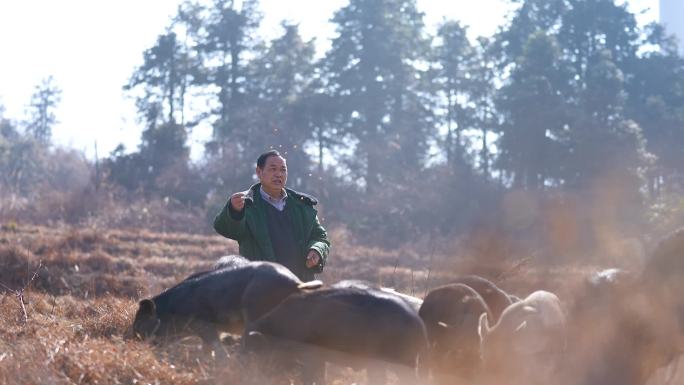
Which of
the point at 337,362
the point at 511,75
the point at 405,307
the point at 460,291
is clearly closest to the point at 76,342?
the point at 337,362

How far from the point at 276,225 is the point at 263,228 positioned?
0.50 ft

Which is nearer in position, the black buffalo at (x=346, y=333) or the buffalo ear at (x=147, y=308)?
the black buffalo at (x=346, y=333)

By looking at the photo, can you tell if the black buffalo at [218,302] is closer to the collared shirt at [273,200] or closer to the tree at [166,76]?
the collared shirt at [273,200]

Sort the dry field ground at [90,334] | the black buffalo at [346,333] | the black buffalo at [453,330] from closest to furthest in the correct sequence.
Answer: the dry field ground at [90,334]
the black buffalo at [346,333]
the black buffalo at [453,330]

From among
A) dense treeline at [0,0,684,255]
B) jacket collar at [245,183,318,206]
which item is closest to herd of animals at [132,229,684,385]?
jacket collar at [245,183,318,206]

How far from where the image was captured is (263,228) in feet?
26.3

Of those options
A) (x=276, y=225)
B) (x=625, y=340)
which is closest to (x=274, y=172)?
(x=276, y=225)

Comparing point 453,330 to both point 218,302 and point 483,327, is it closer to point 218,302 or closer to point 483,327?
point 483,327

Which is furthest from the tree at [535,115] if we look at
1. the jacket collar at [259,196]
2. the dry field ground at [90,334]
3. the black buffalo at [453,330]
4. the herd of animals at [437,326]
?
the black buffalo at [453,330]

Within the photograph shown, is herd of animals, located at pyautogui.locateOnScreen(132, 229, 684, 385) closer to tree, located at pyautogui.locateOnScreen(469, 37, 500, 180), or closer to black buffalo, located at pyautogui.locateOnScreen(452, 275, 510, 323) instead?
black buffalo, located at pyautogui.locateOnScreen(452, 275, 510, 323)

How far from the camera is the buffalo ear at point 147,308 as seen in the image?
266 inches

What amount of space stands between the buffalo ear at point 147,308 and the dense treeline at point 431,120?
1057 inches

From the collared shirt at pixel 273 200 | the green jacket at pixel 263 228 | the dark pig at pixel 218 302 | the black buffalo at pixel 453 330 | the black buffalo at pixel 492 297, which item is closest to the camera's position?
the black buffalo at pixel 453 330

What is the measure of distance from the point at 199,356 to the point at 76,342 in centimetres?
88
